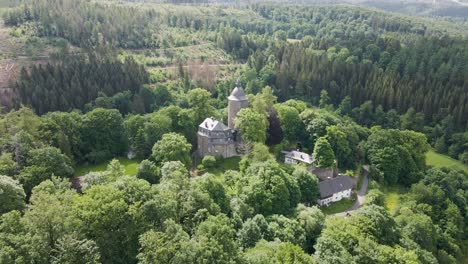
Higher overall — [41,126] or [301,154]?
[41,126]

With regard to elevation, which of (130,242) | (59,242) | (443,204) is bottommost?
(443,204)

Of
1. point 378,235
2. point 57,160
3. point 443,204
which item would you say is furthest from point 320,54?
point 57,160

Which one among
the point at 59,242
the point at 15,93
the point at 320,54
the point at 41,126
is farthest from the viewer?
the point at 320,54

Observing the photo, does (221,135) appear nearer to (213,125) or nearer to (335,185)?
(213,125)

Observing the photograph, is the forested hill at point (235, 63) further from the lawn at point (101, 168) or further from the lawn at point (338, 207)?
the lawn at point (338, 207)

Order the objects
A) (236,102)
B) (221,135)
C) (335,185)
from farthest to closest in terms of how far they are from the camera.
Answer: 1. (236,102)
2. (221,135)
3. (335,185)

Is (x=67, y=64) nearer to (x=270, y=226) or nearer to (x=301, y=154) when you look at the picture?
(x=301, y=154)

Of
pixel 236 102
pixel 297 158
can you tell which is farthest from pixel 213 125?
pixel 297 158
